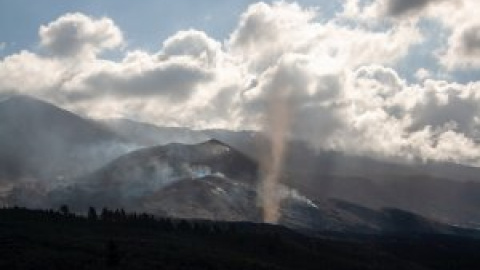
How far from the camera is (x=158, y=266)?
7082 inches

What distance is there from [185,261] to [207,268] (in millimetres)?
5761

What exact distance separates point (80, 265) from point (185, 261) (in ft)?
122

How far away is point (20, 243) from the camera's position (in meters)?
200

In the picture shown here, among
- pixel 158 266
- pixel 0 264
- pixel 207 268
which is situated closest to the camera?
pixel 0 264

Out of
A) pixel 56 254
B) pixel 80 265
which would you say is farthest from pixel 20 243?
pixel 80 265

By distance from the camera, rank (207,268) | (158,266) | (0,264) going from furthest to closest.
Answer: (207,268), (158,266), (0,264)

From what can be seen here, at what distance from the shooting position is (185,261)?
654 feet

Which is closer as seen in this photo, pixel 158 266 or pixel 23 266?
pixel 23 266

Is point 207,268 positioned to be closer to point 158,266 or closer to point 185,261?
point 185,261

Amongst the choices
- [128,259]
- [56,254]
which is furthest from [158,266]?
[56,254]

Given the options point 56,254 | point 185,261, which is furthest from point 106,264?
point 185,261

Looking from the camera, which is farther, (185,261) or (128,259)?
(185,261)

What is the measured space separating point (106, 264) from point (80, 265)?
5.56 meters

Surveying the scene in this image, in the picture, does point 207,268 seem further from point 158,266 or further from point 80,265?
point 80,265
